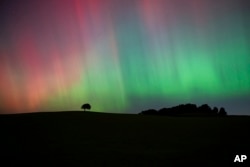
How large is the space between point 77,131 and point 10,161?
13240 millimetres

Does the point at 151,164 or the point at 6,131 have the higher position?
the point at 6,131

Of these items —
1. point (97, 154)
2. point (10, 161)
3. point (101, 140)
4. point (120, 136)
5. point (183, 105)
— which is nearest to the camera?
point (10, 161)

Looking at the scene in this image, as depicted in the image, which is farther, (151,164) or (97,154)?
(97,154)

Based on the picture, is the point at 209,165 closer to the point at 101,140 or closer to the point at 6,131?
the point at 101,140

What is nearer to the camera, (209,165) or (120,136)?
(209,165)

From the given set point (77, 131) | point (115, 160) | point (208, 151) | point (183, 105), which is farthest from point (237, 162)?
point (183, 105)

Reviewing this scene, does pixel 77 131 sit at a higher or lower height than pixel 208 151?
higher

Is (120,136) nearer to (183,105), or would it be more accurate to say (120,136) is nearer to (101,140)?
(101,140)

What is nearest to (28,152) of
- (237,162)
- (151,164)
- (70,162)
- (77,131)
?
(70,162)

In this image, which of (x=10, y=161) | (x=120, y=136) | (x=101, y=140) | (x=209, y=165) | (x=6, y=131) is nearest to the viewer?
(x=209, y=165)

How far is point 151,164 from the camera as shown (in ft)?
53.7

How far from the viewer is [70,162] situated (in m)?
16.8

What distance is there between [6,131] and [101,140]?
10742 mm

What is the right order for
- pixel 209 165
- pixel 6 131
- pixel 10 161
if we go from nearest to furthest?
pixel 209 165
pixel 10 161
pixel 6 131
